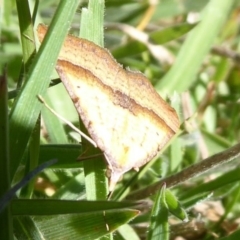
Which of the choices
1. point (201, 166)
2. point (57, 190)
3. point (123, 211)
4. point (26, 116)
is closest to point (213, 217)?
point (201, 166)

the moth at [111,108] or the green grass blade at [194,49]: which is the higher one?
the green grass blade at [194,49]

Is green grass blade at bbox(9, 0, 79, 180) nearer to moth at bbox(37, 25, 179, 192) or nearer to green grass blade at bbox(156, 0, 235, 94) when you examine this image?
moth at bbox(37, 25, 179, 192)

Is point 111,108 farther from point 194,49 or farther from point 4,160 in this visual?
point 194,49

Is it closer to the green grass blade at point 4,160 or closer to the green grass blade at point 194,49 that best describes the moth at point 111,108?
the green grass blade at point 4,160

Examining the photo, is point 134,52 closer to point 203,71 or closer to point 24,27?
point 203,71

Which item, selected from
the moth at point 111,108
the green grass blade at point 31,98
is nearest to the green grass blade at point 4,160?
the green grass blade at point 31,98

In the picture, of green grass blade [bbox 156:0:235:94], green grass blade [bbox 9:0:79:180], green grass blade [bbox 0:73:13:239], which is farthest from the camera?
green grass blade [bbox 156:0:235:94]

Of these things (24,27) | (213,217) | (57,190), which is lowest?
(213,217)

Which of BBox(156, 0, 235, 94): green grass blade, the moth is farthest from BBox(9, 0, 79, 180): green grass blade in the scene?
BBox(156, 0, 235, 94): green grass blade
